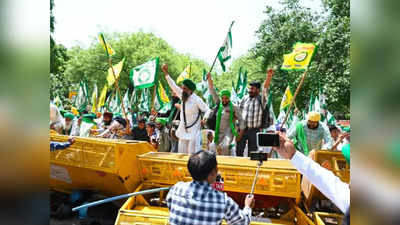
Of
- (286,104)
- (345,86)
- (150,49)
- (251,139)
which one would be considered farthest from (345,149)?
(150,49)

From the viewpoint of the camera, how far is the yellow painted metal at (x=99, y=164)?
12.9 ft

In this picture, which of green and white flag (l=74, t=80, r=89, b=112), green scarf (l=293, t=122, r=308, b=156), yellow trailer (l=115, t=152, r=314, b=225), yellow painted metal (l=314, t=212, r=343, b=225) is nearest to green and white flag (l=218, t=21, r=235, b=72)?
green scarf (l=293, t=122, r=308, b=156)

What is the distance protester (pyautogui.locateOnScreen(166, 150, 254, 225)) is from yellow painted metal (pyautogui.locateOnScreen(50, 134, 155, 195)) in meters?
1.95

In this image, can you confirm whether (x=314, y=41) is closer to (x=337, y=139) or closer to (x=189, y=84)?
(x=337, y=139)

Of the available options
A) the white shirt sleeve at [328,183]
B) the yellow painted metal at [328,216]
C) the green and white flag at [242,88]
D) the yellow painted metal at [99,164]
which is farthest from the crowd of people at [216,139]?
the green and white flag at [242,88]

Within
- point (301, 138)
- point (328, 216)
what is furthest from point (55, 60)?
point (328, 216)

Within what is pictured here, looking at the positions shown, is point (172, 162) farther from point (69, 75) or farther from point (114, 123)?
point (69, 75)

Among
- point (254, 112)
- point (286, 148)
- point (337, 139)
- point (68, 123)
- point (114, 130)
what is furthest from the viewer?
point (68, 123)

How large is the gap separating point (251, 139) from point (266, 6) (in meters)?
21.9

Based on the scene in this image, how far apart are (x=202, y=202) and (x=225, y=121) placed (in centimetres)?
373

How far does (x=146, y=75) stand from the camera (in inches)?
286

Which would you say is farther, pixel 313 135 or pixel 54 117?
pixel 313 135

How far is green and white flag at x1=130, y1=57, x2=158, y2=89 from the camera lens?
705 cm

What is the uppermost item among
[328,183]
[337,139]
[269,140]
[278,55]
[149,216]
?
[278,55]
